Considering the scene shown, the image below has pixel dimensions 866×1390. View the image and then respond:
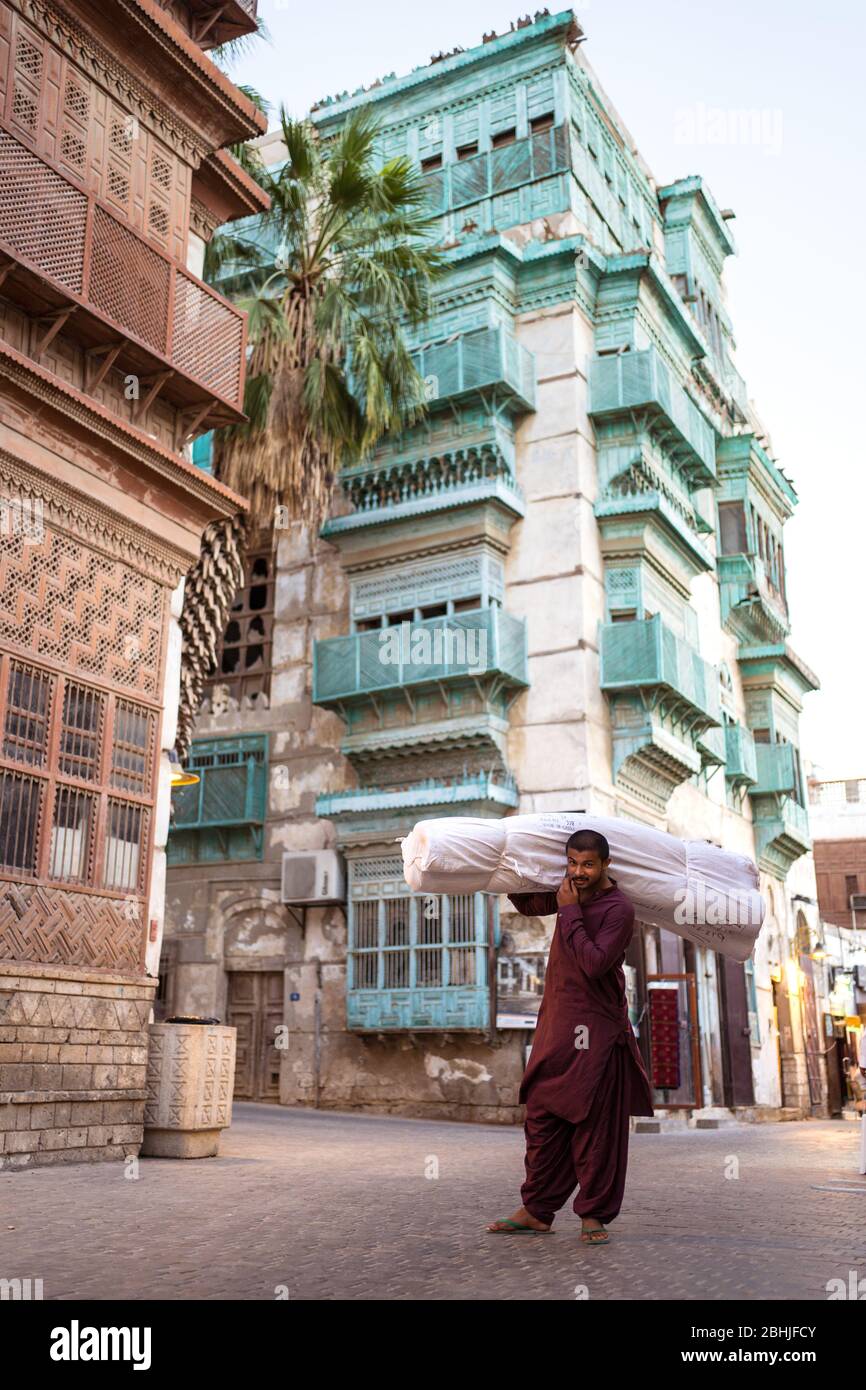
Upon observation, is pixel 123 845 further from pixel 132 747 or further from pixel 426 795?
pixel 426 795

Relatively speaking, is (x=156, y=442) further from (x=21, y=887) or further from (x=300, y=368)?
(x=300, y=368)

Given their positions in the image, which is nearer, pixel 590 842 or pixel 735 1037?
pixel 590 842

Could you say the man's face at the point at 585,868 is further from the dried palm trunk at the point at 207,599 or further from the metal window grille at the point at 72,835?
the dried palm trunk at the point at 207,599

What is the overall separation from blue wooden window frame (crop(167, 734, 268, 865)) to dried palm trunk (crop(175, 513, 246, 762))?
22.2 feet

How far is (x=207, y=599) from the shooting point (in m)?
15.2

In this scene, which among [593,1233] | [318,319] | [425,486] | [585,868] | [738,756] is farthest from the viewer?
[738,756]

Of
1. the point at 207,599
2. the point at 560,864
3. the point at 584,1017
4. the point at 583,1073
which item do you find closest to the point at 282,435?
the point at 207,599

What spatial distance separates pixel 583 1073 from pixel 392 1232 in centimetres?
123

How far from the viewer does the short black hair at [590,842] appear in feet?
20.8

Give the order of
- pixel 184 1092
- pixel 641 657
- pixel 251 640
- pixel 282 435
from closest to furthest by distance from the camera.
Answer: pixel 184 1092 → pixel 282 435 → pixel 641 657 → pixel 251 640

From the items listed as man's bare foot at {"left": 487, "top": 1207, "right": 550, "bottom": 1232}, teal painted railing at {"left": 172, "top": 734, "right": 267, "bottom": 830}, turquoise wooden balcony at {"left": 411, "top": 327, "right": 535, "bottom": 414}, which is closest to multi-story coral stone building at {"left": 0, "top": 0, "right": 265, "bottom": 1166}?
man's bare foot at {"left": 487, "top": 1207, "right": 550, "bottom": 1232}

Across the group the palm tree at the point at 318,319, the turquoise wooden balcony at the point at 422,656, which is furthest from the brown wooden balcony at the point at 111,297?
the turquoise wooden balcony at the point at 422,656

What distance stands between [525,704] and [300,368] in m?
6.41
